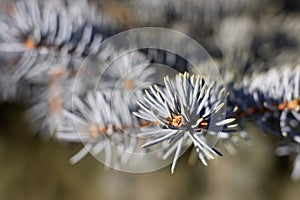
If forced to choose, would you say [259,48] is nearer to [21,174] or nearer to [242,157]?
[242,157]

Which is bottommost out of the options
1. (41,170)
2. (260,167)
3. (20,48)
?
(260,167)

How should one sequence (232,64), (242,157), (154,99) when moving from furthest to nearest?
(242,157) < (232,64) < (154,99)

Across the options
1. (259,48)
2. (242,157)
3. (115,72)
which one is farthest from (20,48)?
(242,157)

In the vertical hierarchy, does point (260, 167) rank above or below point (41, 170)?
below

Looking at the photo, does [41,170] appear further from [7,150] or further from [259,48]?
[259,48]

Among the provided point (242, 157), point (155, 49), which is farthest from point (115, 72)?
point (242, 157)

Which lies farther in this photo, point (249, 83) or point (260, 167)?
point (260, 167)

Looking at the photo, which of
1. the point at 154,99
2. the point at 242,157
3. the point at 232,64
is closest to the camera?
the point at 154,99
